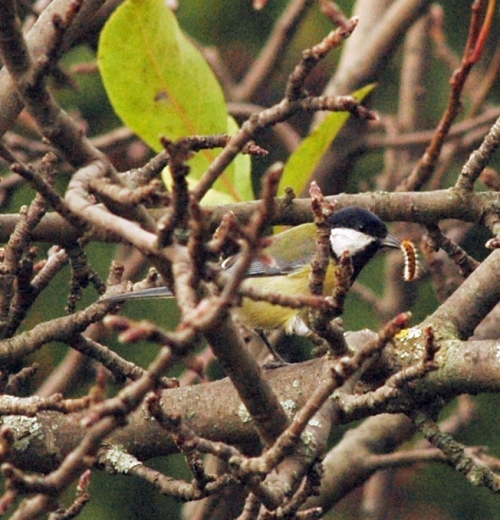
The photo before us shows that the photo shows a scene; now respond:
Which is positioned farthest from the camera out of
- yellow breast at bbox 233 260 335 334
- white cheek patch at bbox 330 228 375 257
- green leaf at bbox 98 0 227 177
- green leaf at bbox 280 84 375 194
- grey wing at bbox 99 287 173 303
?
white cheek patch at bbox 330 228 375 257

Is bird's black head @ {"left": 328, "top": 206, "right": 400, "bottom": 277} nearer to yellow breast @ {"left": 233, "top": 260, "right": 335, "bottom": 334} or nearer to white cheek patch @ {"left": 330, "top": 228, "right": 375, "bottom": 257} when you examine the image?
white cheek patch @ {"left": 330, "top": 228, "right": 375, "bottom": 257}

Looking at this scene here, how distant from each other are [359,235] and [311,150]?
0.47 meters

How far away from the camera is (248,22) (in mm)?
5109

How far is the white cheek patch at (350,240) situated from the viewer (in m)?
3.62

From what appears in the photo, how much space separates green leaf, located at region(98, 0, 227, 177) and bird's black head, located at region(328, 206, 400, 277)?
0.52 metres

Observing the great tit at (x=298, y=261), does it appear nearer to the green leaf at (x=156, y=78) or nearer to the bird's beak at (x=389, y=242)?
the bird's beak at (x=389, y=242)

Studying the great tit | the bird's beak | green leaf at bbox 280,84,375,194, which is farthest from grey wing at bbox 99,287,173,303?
the bird's beak

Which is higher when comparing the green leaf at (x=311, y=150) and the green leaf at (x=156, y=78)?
the green leaf at (x=156, y=78)

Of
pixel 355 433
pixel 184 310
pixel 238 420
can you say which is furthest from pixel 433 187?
pixel 184 310

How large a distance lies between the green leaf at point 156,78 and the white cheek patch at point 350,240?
0.60 metres

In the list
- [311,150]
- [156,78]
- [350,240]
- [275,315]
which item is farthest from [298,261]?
[156,78]

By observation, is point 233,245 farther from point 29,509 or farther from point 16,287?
point 16,287

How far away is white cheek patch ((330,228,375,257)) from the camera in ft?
11.9

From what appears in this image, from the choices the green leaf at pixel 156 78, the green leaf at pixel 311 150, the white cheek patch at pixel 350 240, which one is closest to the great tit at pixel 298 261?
the white cheek patch at pixel 350 240
